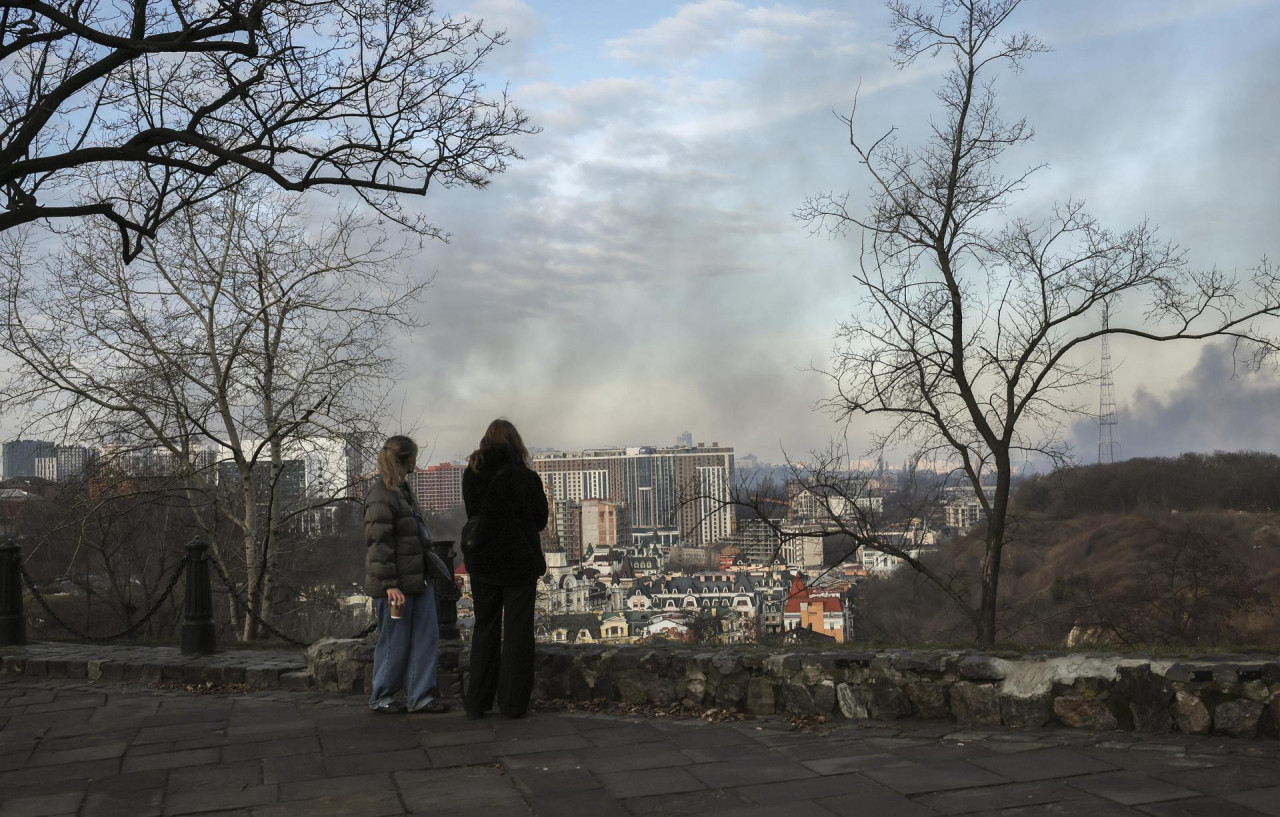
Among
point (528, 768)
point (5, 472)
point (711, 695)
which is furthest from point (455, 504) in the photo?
point (528, 768)

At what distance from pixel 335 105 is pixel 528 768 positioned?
7008 mm

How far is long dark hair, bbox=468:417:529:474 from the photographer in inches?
236

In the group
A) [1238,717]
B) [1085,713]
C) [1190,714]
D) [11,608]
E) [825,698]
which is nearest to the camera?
[1238,717]

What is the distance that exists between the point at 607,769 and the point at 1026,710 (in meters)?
2.23

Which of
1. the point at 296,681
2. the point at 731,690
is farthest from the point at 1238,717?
the point at 296,681

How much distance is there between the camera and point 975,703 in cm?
534

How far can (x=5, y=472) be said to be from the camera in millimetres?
16219

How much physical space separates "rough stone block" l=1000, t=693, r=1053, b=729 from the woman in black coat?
268cm

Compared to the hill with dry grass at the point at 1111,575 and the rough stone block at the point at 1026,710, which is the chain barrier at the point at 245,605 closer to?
the rough stone block at the point at 1026,710

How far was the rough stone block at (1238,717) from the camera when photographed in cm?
464

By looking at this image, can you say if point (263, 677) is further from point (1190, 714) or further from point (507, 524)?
point (1190, 714)

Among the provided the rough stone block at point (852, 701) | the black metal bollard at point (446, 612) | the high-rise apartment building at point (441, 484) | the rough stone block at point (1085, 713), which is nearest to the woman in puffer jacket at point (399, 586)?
the black metal bollard at point (446, 612)

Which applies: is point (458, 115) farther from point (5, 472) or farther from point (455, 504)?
point (5, 472)

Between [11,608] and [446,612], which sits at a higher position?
[446,612]
